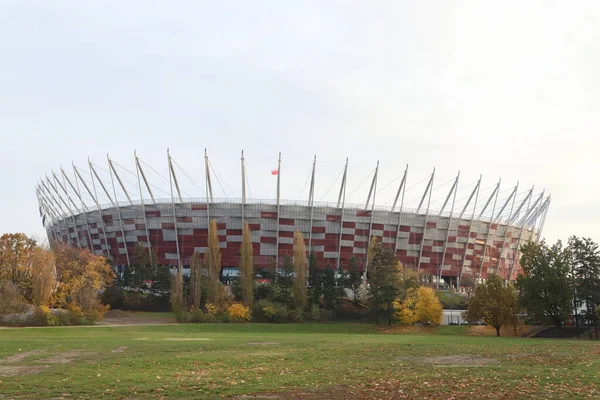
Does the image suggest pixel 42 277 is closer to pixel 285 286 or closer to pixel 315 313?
pixel 285 286

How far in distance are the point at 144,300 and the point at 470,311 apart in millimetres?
45399

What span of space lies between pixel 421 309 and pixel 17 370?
147 feet

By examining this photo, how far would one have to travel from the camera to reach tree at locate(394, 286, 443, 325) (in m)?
55.8

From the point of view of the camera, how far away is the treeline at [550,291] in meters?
48.3

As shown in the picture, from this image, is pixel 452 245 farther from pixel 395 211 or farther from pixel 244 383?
pixel 244 383

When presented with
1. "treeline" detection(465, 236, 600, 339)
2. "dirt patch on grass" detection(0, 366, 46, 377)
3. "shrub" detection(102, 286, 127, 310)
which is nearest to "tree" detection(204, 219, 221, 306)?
"shrub" detection(102, 286, 127, 310)

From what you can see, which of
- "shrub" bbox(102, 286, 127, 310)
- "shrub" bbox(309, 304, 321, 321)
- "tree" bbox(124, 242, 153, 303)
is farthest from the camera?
"tree" bbox(124, 242, 153, 303)

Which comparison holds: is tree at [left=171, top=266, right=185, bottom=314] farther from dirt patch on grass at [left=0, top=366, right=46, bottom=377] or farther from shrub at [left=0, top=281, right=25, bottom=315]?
dirt patch on grass at [left=0, top=366, right=46, bottom=377]

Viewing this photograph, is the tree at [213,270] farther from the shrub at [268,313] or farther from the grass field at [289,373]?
the grass field at [289,373]

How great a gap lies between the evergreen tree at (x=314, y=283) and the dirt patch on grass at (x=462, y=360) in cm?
4708

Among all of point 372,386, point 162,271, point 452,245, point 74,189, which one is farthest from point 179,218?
point 372,386

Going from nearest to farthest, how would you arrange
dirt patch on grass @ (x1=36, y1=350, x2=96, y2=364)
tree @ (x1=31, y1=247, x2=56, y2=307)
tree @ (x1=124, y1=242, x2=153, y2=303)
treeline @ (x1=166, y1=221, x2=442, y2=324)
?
dirt patch on grass @ (x1=36, y1=350, x2=96, y2=364) < tree @ (x1=31, y1=247, x2=56, y2=307) < treeline @ (x1=166, y1=221, x2=442, y2=324) < tree @ (x1=124, y1=242, x2=153, y2=303)

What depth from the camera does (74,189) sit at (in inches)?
3615

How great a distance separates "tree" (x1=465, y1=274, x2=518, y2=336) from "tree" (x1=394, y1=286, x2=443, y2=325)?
204 inches
